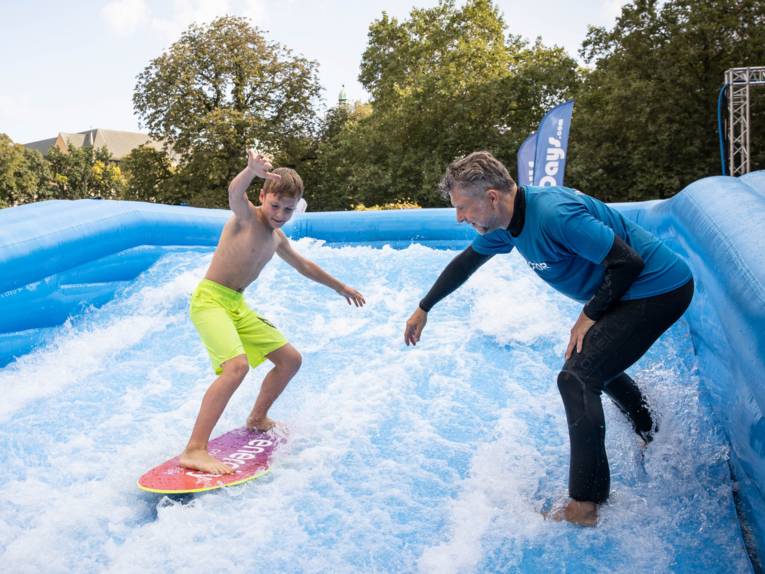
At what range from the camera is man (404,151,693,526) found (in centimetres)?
210

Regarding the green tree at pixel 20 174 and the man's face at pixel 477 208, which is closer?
the man's face at pixel 477 208

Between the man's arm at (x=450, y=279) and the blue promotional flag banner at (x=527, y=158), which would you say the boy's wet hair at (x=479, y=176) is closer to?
the man's arm at (x=450, y=279)

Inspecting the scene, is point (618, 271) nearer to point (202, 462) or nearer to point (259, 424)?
point (202, 462)

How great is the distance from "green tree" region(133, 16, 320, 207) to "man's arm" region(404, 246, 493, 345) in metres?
19.8

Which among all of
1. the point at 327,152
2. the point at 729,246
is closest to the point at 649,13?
the point at 327,152

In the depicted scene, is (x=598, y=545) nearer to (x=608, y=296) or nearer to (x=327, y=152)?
(x=608, y=296)

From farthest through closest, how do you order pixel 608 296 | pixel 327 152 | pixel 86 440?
pixel 327 152
pixel 86 440
pixel 608 296

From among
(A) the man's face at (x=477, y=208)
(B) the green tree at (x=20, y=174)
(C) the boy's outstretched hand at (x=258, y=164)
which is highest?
(B) the green tree at (x=20, y=174)

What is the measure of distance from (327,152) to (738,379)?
21.2 metres

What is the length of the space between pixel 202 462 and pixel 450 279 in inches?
52.2

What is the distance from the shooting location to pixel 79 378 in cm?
405

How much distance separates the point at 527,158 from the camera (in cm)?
1096

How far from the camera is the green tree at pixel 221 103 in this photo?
22266 mm

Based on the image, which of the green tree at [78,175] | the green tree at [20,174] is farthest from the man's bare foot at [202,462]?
the green tree at [78,175]
